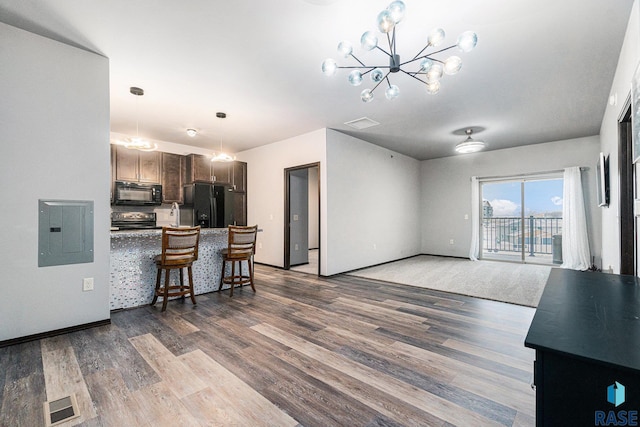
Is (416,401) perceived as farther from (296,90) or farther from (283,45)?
(296,90)

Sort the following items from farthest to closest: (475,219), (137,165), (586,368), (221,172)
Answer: (475,219) < (221,172) < (137,165) < (586,368)

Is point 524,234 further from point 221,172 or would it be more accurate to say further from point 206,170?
point 206,170

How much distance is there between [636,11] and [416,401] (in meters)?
3.08

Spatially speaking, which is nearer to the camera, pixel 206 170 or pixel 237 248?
pixel 237 248

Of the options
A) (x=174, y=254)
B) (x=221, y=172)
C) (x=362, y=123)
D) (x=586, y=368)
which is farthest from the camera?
(x=221, y=172)

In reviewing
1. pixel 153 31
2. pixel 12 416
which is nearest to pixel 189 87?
pixel 153 31

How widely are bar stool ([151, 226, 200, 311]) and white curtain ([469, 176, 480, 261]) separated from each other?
20.8ft

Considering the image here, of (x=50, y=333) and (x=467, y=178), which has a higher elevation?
(x=467, y=178)

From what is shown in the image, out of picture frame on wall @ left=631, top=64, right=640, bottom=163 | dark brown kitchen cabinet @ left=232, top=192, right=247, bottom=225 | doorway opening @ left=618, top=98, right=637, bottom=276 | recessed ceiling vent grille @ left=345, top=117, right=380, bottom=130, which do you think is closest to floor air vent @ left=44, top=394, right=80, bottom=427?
picture frame on wall @ left=631, top=64, right=640, bottom=163

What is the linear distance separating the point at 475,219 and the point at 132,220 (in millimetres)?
7569

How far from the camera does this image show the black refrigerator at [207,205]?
230 inches

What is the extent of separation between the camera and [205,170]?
6082mm

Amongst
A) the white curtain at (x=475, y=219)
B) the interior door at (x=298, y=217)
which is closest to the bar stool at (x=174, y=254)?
the interior door at (x=298, y=217)

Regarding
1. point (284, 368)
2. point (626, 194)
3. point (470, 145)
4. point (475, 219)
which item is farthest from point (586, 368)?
point (475, 219)
